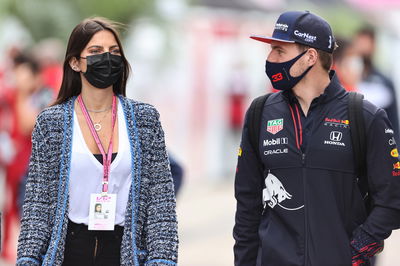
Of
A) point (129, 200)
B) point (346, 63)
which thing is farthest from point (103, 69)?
point (346, 63)

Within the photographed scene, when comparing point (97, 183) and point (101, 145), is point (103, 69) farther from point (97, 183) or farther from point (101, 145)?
point (97, 183)

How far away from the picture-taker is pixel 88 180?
5.22 meters

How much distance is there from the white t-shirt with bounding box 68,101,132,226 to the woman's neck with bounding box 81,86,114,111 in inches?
9.6

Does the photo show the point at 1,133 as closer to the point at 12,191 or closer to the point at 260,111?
the point at 12,191

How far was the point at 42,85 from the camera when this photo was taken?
10188 millimetres

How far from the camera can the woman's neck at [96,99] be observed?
5457mm

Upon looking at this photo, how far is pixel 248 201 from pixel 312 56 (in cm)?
80

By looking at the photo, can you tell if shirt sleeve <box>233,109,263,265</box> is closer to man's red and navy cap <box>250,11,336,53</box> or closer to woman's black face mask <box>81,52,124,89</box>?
man's red and navy cap <box>250,11,336,53</box>

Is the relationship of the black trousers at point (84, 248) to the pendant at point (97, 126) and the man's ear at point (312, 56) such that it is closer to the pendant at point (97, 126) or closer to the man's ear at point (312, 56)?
the pendant at point (97, 126)

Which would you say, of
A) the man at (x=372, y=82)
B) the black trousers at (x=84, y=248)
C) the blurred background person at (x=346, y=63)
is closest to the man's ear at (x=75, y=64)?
the black trousers at (x=84, y=248)

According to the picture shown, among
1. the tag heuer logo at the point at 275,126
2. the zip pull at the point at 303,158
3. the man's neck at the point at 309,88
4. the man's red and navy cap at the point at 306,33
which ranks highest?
the man's red and navy cap at the point at 306,33

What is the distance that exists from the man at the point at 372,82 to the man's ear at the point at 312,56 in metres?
3.50

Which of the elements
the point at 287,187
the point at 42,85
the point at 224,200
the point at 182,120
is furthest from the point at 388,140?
the point at 182,120

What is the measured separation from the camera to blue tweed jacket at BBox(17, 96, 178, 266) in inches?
202
